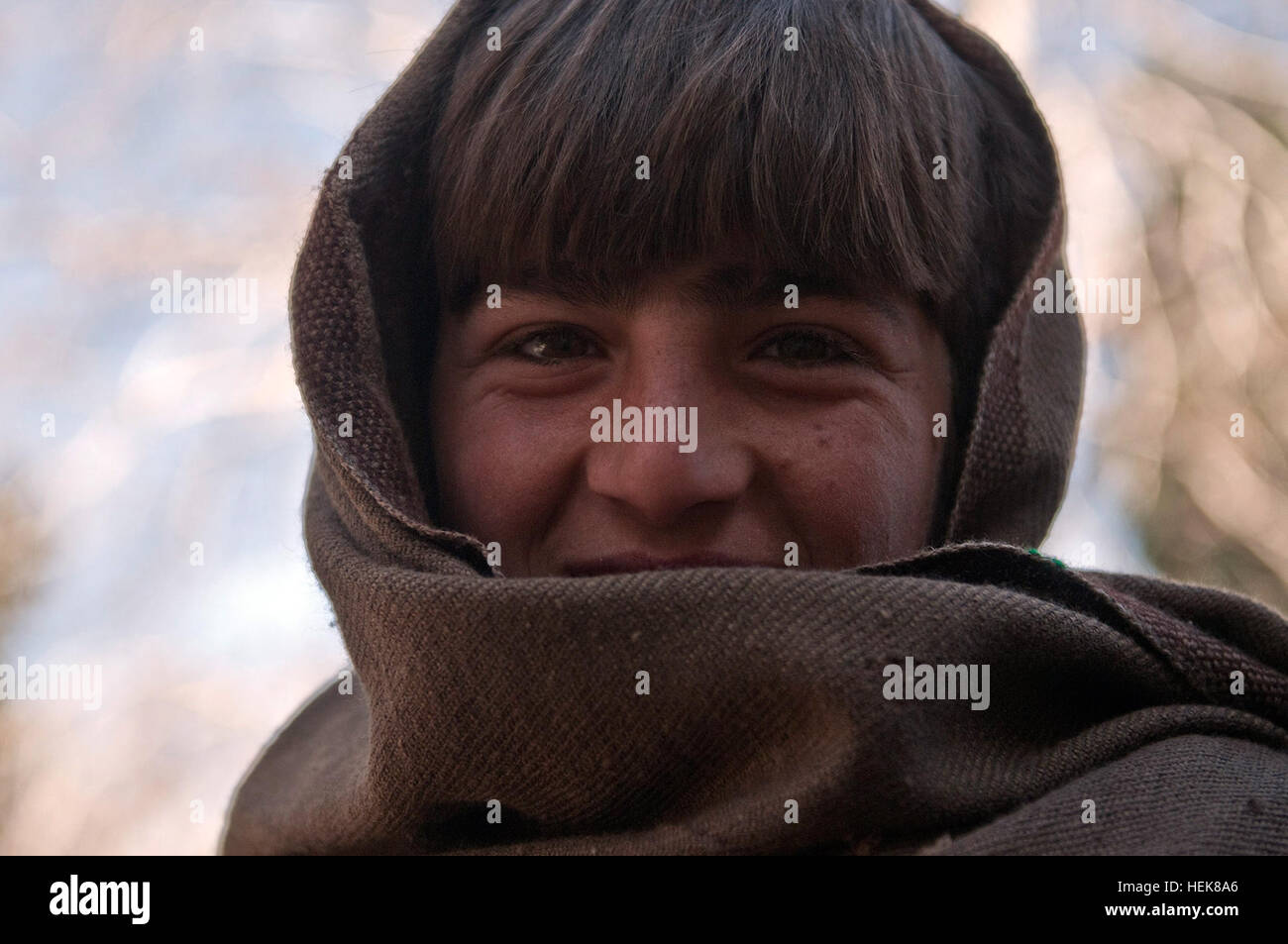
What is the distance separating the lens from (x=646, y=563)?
4.43 feet

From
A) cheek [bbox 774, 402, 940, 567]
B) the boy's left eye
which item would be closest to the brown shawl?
cheek [bbox 774, 402, 940, 567]

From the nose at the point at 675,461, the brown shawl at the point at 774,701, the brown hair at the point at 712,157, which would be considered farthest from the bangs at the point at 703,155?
the brown shawl at the point at 774,701

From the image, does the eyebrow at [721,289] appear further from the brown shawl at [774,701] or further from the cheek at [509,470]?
the brown shawl at [774,701]

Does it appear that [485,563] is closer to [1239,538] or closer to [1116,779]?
[1116,779]

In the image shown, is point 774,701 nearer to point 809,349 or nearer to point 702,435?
point 702,435

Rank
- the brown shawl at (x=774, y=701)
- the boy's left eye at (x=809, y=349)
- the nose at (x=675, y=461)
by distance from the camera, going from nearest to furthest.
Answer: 1. the brown shawl at (x=774, y=701)
2. the nose at (x=675, y=461)
3. the boy's left eye at (x=809, y=349)

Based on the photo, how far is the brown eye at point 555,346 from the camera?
4.82 ft

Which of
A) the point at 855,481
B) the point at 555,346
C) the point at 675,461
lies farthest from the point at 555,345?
the point at 855,481

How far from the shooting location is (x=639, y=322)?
1391mm

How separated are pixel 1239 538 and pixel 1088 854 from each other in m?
4.98

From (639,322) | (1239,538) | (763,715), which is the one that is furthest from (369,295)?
(1239,538)

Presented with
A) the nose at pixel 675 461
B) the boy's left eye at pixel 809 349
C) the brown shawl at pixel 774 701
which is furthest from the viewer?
the boy's left eye at pixel 809 349

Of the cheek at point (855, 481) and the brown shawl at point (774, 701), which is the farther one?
the cheek at point (855, 481)

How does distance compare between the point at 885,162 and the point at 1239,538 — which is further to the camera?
the point at 1239,538
